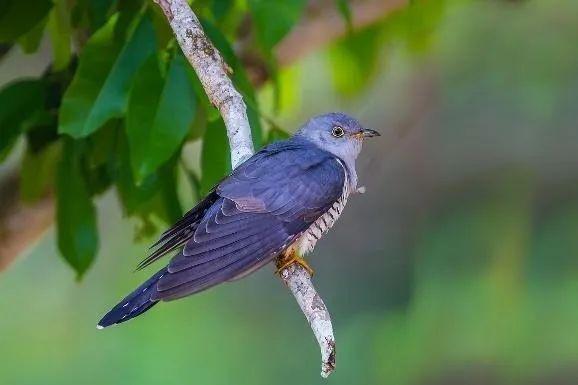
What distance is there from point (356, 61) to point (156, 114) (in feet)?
4.39

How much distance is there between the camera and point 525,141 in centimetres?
653

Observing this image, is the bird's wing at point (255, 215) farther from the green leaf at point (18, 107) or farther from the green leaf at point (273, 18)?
the green leaf at point (18, 107)

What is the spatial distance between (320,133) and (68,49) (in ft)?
2.46

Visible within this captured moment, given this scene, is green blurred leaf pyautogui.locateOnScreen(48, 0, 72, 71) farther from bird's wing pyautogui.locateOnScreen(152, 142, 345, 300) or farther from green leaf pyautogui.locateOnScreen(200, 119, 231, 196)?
bird's wing pyautogui.locateOnScreen(152, 142, 345, 300)

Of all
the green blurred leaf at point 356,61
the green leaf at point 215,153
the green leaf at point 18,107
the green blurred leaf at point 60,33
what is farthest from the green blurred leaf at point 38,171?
the green blurred leaf at point 356,61

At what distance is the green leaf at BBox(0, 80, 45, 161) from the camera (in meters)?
2.94

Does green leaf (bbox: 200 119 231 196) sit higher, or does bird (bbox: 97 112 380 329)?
green leaf (bbox: 200 119 231 196)

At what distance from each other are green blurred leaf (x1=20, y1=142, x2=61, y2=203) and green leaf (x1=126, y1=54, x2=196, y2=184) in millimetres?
575

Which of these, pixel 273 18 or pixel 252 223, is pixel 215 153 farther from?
pixel 273 18

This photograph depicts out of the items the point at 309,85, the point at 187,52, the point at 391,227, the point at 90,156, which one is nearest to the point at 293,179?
the point at 187,52

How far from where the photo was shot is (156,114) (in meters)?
2.51

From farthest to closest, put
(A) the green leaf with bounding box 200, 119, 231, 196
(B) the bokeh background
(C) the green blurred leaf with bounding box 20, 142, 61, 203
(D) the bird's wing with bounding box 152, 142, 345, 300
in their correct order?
(B) the bokeh background, (C) the green blurred leaf with bounding box 20, 142, 61, 203, (A) the green leaf with bounding box 200, 119, 231, 196, (D) the bird's wing with bounding box 152, 142, 345, 300

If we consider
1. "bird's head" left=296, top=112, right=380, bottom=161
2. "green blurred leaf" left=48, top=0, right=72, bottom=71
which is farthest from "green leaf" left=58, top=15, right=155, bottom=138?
"bird's head" left=296, top=112, right=380, bottom=161

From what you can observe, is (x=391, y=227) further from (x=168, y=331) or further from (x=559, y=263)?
(x=168, y=331)
